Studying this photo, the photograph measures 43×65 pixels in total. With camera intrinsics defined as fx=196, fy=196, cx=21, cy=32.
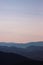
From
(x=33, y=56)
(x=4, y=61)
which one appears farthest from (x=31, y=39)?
(x=4, y=61)

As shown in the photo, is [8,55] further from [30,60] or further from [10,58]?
[30,60]

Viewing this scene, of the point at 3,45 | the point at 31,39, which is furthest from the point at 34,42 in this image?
the point at 3,45

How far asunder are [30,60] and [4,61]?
0.35 m

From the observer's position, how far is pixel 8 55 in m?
2.69

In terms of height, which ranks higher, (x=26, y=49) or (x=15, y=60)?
(x=26, y=49)

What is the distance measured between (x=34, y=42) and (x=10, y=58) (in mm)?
406

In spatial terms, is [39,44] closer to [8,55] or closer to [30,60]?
[30,60]

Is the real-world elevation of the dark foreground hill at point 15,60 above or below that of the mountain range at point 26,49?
below

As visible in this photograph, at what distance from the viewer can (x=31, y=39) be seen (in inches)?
109

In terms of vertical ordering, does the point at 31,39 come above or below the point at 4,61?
above

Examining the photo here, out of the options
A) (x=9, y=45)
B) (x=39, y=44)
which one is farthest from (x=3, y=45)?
(x=39, y=44)

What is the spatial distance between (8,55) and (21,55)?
0.18 m

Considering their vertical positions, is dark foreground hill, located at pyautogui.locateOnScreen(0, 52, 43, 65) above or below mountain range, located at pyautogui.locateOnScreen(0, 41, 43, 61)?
below

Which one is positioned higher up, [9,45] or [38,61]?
[9,45]
